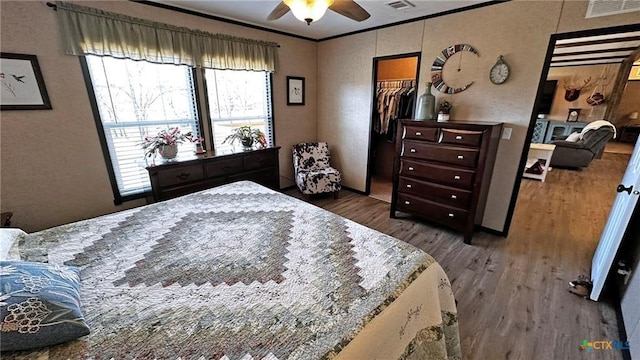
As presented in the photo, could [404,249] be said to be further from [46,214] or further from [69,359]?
[46,214]

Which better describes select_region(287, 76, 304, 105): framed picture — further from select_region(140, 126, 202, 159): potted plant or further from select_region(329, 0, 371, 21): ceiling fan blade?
select_region(329, 0, 371, 21): ceiling fan blade

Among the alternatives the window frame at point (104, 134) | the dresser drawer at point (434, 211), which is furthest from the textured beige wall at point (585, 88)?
the window frame at point (104, 134)

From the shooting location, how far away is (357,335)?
87cm

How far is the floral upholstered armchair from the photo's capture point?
3.78 meters

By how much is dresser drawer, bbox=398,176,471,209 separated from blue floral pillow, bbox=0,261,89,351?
9.50ft

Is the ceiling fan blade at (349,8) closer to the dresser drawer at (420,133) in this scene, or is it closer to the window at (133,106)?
the dresser drawer at (420,133)

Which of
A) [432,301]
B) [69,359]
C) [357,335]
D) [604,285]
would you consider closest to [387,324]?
[357,335]

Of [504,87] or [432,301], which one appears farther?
[504,87]

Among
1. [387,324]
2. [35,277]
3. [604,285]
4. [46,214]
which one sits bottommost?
[604,285]

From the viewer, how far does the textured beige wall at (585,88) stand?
7.32 m

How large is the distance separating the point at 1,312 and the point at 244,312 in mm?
711

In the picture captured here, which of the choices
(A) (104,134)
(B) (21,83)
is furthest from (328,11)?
(B) (21,83)

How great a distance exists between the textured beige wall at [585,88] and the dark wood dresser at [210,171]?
936 centimetres

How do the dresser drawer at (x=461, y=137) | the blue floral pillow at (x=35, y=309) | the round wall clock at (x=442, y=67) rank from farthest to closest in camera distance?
1. the round wall clock at (x=442, y=67)
2. the dresser drawer at (x=461, y=137)
3. the blue floral pillow at (x=35, y=309)
